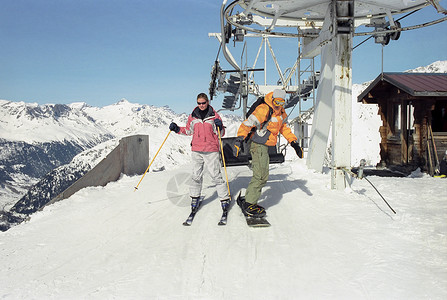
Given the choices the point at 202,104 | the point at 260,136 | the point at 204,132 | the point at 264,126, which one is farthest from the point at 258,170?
the point at 202,104

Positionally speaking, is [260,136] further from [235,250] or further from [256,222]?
[235,250]

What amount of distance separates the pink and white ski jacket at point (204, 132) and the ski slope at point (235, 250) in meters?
1.22

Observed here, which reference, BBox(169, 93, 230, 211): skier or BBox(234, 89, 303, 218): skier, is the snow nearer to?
BBox(234, 89, 303, 218): skier

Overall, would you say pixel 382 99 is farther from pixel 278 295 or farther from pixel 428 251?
pixel 278 295

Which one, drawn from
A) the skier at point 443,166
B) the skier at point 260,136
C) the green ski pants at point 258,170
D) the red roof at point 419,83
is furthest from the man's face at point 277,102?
the skier at point 443,166

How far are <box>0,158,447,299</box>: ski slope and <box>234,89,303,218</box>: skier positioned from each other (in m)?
0.38

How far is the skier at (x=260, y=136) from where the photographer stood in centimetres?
596

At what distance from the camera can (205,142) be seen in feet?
20.3

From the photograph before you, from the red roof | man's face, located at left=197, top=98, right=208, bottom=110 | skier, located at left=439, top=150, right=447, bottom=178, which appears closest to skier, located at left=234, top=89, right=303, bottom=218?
man's face, located at left=197, top=98, right=208, bottom=110

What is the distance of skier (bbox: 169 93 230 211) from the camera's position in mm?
6211

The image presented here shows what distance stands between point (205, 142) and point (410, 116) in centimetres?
957

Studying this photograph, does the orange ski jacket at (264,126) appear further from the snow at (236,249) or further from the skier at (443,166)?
the skier at (443,166)

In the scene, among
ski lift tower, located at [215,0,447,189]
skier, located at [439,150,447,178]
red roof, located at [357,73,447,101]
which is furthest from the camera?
skier, located at [439,150,447,178]

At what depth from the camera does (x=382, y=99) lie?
14.3 m
